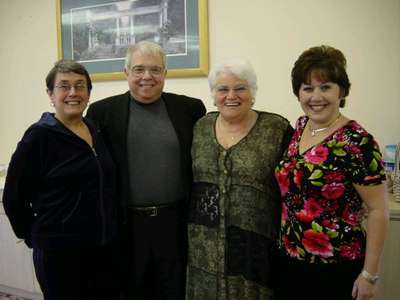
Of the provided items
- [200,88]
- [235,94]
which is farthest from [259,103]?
[235,94]

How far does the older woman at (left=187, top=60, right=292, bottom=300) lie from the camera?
139 centimetres

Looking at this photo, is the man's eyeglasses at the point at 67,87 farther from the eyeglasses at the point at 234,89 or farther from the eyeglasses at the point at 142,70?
the eyeglasses at the point at 234,89

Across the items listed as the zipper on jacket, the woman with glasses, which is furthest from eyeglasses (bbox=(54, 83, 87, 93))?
the zipper on jacket

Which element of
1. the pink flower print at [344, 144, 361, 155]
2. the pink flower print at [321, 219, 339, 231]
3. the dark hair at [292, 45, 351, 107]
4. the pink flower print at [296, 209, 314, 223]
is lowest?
A: the pink flower print at [321, 219, 339, 231]

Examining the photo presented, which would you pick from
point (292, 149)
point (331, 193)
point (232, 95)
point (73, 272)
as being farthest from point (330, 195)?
point (73, 272)

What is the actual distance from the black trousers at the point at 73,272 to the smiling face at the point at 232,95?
75 cm

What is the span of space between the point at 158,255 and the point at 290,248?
1.91ft

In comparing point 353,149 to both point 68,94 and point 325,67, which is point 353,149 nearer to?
point 325,67

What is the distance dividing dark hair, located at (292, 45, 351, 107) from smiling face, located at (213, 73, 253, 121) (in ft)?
0.87

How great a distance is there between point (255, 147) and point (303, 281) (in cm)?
51

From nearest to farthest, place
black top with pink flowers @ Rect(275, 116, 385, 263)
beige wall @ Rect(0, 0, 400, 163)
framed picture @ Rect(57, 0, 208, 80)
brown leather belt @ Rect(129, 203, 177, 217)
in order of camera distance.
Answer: black top with pink flowers @ Rect(275, 116, 385, 263)
brown leather belt @ Rect(129, 203, 177, 217)
beige wall @ Rect(0, 0, 400, 163)
framed picture @ Rect(57, 0, 208, 80)

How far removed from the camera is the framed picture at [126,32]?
2.11 meters

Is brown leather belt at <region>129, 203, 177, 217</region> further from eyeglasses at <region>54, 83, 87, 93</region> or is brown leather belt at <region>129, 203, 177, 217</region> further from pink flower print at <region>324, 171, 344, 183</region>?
pink flower print at <region>324, 171, 344, 183</region>

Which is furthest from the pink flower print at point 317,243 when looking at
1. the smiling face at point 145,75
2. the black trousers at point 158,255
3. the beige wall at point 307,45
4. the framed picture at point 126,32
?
the framed picture at point 126,32
